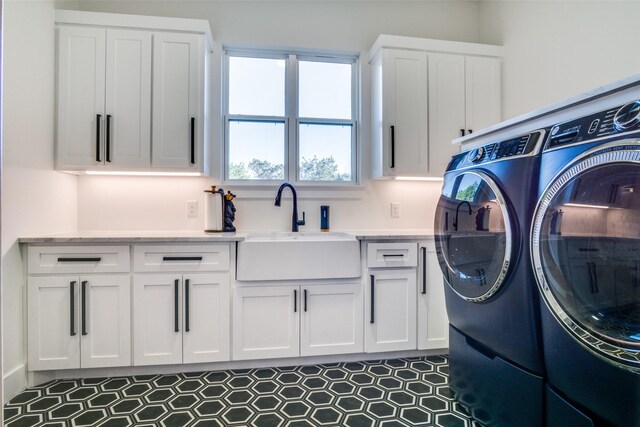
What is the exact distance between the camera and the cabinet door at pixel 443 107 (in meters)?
2.61

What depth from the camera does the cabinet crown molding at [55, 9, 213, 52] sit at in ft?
7.25

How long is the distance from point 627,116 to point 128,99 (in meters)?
2.58

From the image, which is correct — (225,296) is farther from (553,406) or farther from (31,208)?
(553,406)

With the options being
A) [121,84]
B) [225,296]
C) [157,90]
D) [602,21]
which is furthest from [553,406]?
[121,84]

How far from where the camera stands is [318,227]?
9.04ft

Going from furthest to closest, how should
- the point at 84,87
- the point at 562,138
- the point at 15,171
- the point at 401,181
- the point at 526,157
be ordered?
the point at 401,181 → the point at 84,87 → the point at 15,171 → the point at 526,157 → the point at 562,138

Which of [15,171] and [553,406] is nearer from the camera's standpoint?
[553,406]

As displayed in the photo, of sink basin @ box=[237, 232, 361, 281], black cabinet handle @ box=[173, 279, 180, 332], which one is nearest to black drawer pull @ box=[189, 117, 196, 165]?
sink basin @ box=[237, 232, 361, 281]

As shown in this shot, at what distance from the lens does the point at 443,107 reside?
2625 millimetres

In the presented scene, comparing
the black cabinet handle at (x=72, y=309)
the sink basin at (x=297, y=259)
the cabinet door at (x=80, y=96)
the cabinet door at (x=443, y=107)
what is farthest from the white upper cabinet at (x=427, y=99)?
the black cabinet handle at (x=72, y=309)

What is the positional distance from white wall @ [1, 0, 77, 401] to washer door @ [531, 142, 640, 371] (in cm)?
251

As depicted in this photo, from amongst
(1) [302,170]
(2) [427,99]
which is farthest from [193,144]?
(2) [427,99]

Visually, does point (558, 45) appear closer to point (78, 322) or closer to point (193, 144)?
point (193, 144)

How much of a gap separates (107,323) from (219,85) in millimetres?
1868
